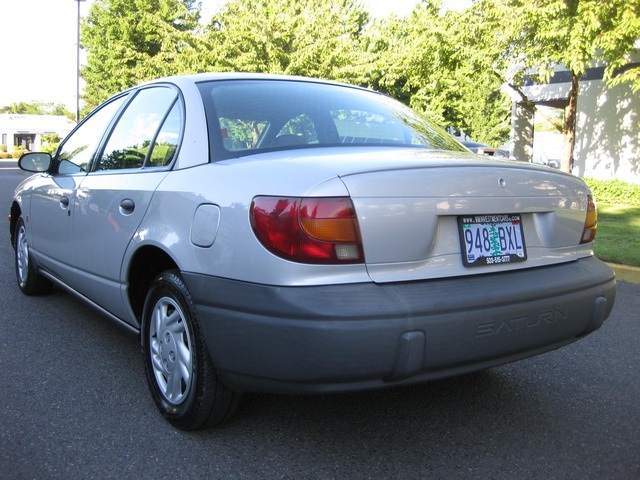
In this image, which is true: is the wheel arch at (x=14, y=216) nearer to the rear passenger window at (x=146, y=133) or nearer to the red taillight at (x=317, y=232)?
the rear passenger window at (x=146, y=133)

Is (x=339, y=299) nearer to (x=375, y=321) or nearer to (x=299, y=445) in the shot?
(x=375, y=321)

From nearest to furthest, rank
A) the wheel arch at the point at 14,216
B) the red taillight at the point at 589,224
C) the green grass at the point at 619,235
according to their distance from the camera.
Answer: the red taillight at the point at 589,224
the wheel arch at the point at 14,216
the green grass at the point at 619,235

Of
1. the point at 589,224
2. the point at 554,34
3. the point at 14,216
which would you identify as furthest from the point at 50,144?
the point at 589,224

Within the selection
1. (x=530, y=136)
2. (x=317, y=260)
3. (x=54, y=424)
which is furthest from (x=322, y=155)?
(x=530, y=136)

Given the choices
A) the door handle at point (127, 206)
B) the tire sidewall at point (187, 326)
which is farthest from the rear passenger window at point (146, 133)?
the tire sidewall at point (187, 326)

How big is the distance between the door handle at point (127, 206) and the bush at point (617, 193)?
13008 mm

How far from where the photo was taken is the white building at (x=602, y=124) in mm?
16438

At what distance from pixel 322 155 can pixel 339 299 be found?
0.69m

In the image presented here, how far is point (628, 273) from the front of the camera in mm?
Answer: 6426

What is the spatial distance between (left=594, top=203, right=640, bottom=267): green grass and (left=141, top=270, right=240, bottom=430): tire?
210 inches

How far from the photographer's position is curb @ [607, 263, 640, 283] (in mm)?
6340

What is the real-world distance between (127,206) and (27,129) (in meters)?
89.5

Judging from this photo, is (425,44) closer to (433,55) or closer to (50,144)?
(433,55)

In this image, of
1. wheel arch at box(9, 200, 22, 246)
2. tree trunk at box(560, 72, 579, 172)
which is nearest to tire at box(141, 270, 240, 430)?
wheel arch at box(9, 200, 22, 246)
